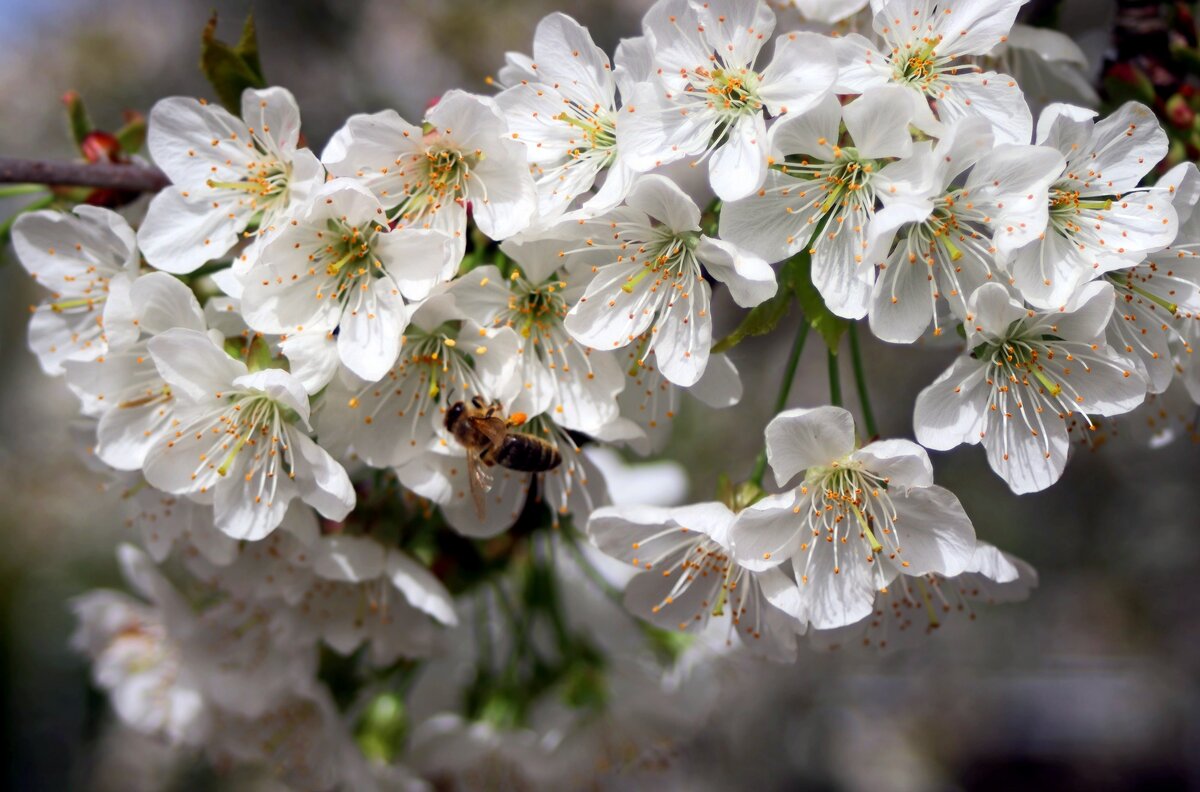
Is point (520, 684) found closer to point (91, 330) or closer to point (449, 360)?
point (449, 360)

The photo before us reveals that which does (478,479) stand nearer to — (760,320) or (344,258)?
(344,258)

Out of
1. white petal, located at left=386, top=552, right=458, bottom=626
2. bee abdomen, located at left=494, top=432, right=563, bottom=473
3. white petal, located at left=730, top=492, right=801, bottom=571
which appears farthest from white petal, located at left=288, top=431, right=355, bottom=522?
white petal, located at left=730, top=492, right=801, bottom=571

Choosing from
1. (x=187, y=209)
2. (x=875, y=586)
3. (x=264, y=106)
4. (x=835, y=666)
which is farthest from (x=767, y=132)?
(x=835, y=666)

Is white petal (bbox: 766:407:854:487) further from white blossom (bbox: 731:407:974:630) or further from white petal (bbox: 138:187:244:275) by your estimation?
white petal (bbox: 138:187:244:275)

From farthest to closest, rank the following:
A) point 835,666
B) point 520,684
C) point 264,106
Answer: point 835,666 < point 520,684 < point 264,106

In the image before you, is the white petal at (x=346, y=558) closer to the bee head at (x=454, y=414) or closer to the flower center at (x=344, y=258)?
the bee head at (x=454, y=414)

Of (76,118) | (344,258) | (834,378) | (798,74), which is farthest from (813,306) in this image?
(76,118)
